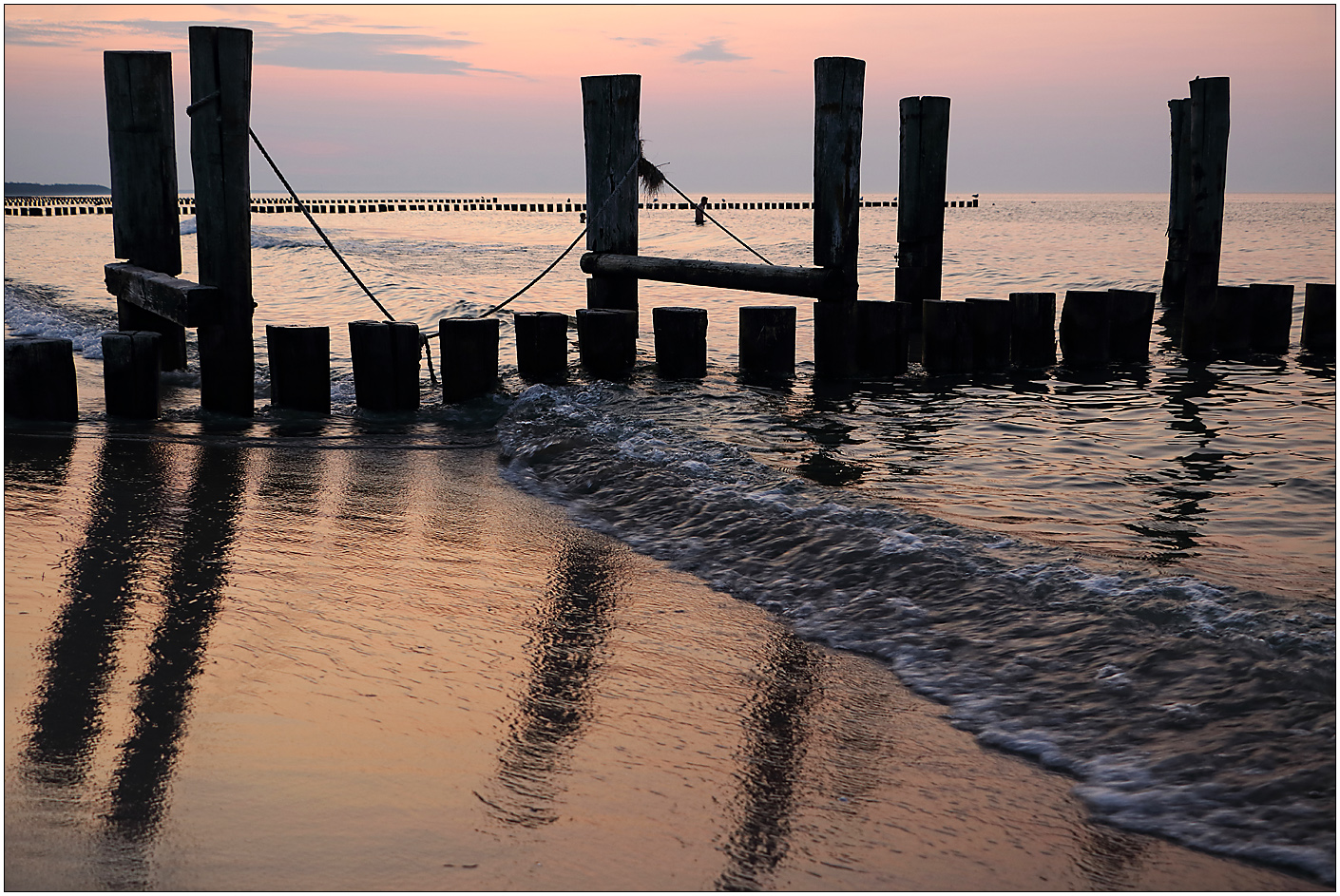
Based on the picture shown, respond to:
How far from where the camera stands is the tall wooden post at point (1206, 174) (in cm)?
1027

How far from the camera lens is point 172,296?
6906 millimetres

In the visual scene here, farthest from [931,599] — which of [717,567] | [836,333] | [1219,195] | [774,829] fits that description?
[1219,195]

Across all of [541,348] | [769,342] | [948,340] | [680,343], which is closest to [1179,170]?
[948,340]

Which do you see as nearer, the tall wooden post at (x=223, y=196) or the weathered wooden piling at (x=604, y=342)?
the tall wooden post at (x=223, y=196)

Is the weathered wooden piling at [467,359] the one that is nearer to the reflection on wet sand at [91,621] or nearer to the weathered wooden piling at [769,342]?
the weathered wooden piling at [769,342]

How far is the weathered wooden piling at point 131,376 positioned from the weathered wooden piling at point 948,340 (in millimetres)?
6432

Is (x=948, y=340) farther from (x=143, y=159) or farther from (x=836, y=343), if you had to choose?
(x=143, y=159)

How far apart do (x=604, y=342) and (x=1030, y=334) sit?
13.6 feet

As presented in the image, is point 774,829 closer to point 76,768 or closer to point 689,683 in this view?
point 689,683

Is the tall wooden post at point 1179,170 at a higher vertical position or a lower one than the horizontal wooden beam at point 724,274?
higher

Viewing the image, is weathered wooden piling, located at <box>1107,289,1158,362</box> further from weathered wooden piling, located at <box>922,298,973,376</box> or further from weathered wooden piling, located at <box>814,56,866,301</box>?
weathered wooden piling, located at <box>814,56,866,301</box>

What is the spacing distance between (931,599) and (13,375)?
→ 6.12 m

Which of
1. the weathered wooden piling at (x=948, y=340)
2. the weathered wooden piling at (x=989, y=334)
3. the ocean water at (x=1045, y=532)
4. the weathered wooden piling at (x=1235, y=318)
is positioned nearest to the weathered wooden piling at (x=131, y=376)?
the ocean water at (x=1045, y=532)

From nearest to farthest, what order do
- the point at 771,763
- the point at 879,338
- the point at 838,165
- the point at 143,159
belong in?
the point at 771,763, the point at 143,159, the point at 838,165, the point at 879,338
